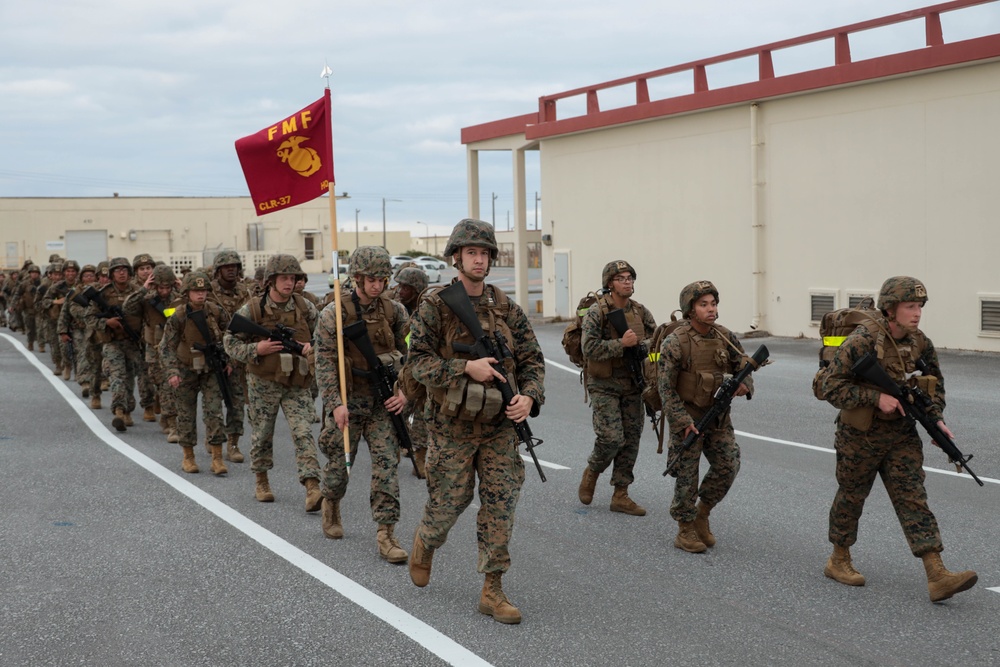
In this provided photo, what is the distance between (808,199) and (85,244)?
68.1 m

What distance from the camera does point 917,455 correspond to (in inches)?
243

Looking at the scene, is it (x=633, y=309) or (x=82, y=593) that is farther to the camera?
(x=633, y=309)

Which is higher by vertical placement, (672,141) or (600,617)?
(672,141)

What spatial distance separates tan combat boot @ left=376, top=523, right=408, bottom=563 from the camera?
683cm

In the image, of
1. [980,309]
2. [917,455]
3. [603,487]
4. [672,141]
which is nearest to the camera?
[917,455]

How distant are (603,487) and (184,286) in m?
4.52

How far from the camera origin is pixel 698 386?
7062 mm

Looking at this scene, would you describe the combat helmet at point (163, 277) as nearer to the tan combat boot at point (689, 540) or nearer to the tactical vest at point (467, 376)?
the tactical vest at point (467, 376)

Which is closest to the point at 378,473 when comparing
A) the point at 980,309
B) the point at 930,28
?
the point at 980,309

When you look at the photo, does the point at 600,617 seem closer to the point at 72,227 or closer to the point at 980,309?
the point at 980,309

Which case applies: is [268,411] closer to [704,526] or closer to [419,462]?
[419,462]

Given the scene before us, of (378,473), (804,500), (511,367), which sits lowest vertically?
(804,500)

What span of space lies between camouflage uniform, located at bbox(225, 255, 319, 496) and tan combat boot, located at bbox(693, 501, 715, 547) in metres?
3.00

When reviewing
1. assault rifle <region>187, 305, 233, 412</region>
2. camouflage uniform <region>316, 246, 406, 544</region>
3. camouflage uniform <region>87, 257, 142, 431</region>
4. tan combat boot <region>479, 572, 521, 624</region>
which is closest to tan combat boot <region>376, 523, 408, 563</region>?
camouflage uniform <region>316, 246, 406, 544</region>
